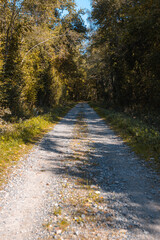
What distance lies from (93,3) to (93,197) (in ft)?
62.8

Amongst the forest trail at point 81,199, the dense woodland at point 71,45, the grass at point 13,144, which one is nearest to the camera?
the forest trail at point 81,199

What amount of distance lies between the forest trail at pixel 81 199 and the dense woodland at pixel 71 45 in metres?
6.51

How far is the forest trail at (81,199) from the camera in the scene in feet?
9.62

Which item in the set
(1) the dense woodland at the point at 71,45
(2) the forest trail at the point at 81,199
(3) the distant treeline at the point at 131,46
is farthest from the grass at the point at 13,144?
(3) the distant treeline at the point at 131,46

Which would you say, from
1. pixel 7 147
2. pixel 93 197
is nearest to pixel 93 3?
pixel 7 147

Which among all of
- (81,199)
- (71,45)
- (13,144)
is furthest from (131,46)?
(81,199)

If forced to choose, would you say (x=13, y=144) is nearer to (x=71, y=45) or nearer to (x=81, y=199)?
→ (x=81, y=199)

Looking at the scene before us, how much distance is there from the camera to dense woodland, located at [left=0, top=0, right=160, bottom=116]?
10156mm

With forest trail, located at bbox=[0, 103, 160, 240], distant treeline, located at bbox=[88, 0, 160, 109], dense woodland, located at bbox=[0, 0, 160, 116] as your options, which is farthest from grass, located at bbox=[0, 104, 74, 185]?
distant treeline, located at bbox=[88, 0, 160, 109]

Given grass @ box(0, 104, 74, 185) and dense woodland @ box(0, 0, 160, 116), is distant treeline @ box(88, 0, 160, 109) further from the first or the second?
grass @ box(0, 104, 74, 185)

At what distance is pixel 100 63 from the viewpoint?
21750 millimetres

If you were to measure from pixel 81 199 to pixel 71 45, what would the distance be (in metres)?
12.6

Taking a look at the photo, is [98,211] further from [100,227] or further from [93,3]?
[93,3]

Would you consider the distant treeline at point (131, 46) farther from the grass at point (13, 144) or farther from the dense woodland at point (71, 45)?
the grass at point (13, 144)
